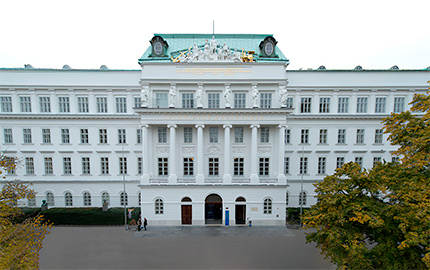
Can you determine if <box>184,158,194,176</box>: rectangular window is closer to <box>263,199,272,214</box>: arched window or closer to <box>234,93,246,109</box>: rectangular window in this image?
<box>234,93,246,109</box>: rectangular window

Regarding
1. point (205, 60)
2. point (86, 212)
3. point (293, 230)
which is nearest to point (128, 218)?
point (86, 212)

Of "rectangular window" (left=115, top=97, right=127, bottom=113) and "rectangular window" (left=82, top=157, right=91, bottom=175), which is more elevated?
"rectangular window" (left=115, top=97, right=127, bottom=113)

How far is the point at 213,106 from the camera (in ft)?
78.5

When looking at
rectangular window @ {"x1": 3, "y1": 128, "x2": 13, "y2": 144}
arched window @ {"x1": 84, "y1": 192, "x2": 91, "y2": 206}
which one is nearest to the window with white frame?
arched window @ {"x1": 84, "y1": 192, "x2": 91, "y2": 206}

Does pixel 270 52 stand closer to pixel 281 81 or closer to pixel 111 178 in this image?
pixel 281 81

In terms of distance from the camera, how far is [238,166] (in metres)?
24.3

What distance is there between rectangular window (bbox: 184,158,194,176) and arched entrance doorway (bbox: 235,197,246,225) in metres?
6.72

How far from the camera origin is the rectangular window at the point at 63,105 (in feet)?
85.4

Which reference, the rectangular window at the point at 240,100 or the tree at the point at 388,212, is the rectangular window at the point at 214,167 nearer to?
the rectangular window at the point at 240,100

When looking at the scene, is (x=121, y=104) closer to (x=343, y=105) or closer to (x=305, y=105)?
(x=305, y=105)

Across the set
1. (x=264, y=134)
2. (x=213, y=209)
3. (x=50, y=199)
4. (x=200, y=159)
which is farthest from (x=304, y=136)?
(x=50, y=199)

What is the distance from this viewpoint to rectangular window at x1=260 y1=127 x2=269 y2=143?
24234mm

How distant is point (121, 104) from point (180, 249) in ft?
64.3

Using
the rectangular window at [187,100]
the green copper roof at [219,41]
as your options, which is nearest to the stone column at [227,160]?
the rectangular window at [187,100]
